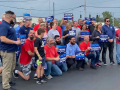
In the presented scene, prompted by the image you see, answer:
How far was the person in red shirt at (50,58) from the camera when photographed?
5.66 m

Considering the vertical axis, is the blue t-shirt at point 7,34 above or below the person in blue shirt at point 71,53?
above

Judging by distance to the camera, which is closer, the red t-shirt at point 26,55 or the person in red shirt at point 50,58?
the red t-shirt at point 26,55

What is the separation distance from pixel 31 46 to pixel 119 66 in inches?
172

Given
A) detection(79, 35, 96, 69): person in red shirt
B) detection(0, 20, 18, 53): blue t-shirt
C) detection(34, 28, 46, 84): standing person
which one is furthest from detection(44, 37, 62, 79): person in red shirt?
detection(79, 35, 96, 69): person in red shirt

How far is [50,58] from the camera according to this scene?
18.6 feet

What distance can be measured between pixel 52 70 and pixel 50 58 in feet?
2.23

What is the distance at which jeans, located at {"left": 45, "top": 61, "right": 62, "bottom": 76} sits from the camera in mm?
5673

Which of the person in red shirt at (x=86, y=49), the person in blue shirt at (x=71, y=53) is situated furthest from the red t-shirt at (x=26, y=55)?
the person in red shirt at (x=86, y=49)

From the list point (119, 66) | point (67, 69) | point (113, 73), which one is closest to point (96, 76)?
point (113, 73)

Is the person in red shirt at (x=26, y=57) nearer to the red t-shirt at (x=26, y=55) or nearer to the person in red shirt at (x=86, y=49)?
the red t-shirt at (x=26, y=55)

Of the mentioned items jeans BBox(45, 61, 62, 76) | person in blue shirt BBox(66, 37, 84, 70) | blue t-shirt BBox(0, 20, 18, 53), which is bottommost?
jeans BBox(45, 61, 62, 76)

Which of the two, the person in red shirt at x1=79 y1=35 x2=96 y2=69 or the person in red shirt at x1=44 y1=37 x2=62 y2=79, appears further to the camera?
the person in red shirt at x1=79 y1=35 x2=96 y2=69

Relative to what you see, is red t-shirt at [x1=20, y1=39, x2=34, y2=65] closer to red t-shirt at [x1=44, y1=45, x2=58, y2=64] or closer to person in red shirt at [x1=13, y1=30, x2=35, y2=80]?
person in red shirt at [x1=13, y1=30, x2=35, y2=80]

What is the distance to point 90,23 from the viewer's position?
8727mm
